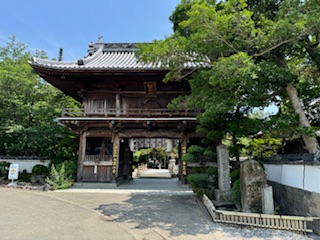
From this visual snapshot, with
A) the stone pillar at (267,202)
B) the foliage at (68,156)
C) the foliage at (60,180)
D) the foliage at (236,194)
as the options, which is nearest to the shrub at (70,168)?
the foliage at (68,156)

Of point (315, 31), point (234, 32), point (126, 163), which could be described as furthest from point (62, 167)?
point (315, 31)

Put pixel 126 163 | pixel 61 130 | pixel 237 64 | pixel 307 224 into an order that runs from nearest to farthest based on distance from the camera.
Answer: pixel 307 224 < pixel 237 64 < pixel 61 130 < pixel 126 163

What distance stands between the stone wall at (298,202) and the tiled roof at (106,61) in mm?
7958

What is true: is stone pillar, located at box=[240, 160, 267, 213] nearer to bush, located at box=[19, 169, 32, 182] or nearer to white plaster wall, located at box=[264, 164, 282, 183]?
white plaster wall, located at box=[264, 164, 282, 183]

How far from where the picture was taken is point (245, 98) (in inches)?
307

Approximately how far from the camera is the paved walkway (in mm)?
5250

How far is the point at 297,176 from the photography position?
6613 mm

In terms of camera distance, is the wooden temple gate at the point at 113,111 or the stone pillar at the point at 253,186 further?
the wooden temple gate at the point at 113,111

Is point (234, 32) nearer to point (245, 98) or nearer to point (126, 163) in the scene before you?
point (245, 98)

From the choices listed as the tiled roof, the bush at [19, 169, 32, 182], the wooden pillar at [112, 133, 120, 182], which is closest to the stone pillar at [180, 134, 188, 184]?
the wooden pillar at [112, 133, 120, 182]

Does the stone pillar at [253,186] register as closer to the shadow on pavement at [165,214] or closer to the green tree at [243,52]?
the shadow on pavement at [165,214]

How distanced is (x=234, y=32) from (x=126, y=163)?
1295 cm

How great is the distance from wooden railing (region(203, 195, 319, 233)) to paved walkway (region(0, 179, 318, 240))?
23 centimetres

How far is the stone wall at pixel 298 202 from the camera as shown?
5.54m
